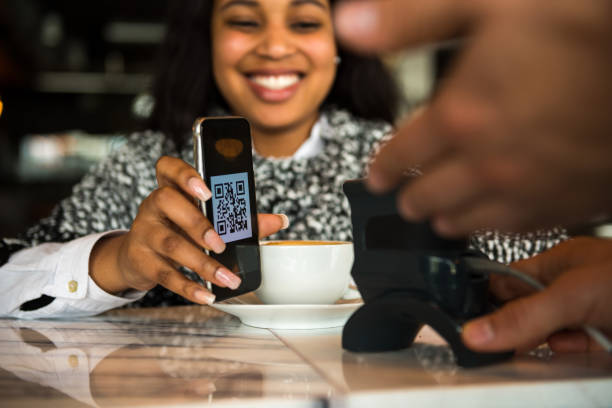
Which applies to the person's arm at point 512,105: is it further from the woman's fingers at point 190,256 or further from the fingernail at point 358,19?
the woman's fingers at point 190,256

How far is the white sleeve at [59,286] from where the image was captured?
942 mm

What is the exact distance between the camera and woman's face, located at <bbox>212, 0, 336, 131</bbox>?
144cm

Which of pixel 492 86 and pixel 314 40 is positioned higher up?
pixel 314 40

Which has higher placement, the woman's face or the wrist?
the woman's face

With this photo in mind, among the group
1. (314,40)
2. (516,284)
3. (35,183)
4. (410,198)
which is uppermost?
(314,40)

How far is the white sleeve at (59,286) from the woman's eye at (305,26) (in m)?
0.69

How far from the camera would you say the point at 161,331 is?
32.5 inches

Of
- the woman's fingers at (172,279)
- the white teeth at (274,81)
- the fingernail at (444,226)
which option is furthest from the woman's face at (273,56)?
the fingernail at (444,226)

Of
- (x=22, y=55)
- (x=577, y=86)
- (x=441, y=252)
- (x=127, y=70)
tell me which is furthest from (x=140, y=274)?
(x=127, y=70)

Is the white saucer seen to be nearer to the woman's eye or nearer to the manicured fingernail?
the manicured fingernail

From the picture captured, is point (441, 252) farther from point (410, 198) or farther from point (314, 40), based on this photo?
point (314, 40)

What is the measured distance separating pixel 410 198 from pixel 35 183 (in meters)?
4.80

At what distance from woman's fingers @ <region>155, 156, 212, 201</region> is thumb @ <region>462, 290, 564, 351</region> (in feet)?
1.15

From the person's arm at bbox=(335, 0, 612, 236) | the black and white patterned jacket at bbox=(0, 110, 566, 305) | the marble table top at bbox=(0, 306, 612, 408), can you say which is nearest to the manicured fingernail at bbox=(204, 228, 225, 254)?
the marble table top at bbox=(0, 306, 612, 408)
